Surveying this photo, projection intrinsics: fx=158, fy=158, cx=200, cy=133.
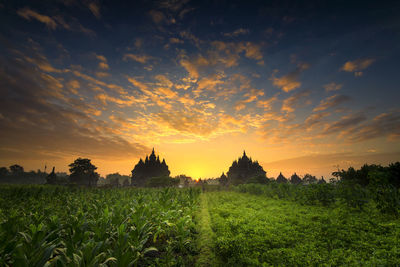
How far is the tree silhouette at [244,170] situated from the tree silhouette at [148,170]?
111 feet

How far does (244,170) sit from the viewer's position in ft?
253

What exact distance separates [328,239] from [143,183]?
78.9 meters

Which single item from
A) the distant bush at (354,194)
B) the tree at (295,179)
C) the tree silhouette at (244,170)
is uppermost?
the tree silhouette at (244,170)

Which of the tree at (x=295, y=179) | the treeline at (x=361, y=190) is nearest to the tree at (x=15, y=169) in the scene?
the treeline at (x=361, y=190)

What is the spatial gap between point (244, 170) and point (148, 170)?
46.8 m

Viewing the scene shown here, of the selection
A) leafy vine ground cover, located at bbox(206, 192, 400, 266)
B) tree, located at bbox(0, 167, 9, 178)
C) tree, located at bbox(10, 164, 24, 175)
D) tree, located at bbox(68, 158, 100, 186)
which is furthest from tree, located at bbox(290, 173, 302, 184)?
tree, located at bbox(10, 164, 24, 175)

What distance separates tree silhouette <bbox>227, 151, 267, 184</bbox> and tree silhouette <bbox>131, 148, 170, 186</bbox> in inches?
1336

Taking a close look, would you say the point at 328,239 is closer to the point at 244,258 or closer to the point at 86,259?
the point at 244,258

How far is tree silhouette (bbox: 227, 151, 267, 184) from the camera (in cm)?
7569

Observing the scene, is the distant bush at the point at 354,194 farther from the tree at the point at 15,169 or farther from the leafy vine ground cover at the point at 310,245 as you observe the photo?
the tree at the point at 15,169

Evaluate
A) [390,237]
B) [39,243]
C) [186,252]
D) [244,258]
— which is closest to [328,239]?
[390,237]

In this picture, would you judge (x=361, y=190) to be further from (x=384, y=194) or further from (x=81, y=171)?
(x=81, y=171)

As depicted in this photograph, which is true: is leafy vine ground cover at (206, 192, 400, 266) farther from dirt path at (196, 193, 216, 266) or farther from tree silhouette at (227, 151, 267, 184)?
tree silhouette at (227, 151, 267, 184)

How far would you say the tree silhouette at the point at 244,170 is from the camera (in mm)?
75688
